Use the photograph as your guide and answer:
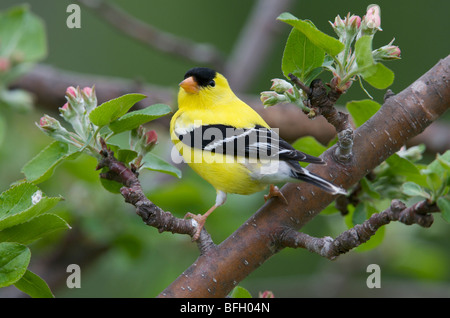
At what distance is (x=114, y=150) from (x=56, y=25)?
528 centimetres

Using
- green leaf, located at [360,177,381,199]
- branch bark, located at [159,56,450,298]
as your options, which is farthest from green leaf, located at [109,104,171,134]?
green leaf, located at [360,177,381,199]

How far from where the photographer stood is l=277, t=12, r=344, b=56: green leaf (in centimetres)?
122

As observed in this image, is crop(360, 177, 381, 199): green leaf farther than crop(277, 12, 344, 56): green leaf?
Yes

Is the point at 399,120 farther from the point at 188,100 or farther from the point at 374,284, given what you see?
the point at 188,100

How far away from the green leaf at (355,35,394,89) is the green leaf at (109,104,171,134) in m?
0.46

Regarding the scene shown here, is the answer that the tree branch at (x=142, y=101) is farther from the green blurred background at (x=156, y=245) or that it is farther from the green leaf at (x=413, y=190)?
the green leaf at (x=413, y=190)

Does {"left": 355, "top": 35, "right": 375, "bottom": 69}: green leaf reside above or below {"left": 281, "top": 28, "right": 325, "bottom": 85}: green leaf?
below

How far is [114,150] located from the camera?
1458 millimetres

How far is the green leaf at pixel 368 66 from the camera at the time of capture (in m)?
1.25

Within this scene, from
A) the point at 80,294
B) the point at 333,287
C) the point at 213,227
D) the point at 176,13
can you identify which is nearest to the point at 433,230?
the point at 333,287

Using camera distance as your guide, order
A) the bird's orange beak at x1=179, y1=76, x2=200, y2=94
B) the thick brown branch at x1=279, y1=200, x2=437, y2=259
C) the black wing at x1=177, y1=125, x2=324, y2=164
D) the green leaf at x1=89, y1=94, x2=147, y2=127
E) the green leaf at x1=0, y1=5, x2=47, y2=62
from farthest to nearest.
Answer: the green leaf at x1=0, y1=5, x2=47, y2=62
the bird's orange beak at x1=179, y1=76, x2=200, y2=94
the black wing at x1=177, y1=125, x2=324, y2=164
the green leaf at x1=89, y1=94, x2=147, y2=127
the thick brown branch at x1=279, y1=200, x2=437, y2=259

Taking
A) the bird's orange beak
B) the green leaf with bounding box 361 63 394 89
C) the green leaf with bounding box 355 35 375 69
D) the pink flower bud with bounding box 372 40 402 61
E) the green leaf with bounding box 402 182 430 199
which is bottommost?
the green leaf with bounding box 402 182 430 199

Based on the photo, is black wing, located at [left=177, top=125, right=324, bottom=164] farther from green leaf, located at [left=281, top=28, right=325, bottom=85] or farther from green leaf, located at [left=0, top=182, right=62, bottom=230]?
green leaf, located at [left=0, top=182, right=62, bottom=230]

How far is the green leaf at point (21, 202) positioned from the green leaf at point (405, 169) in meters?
0.91
